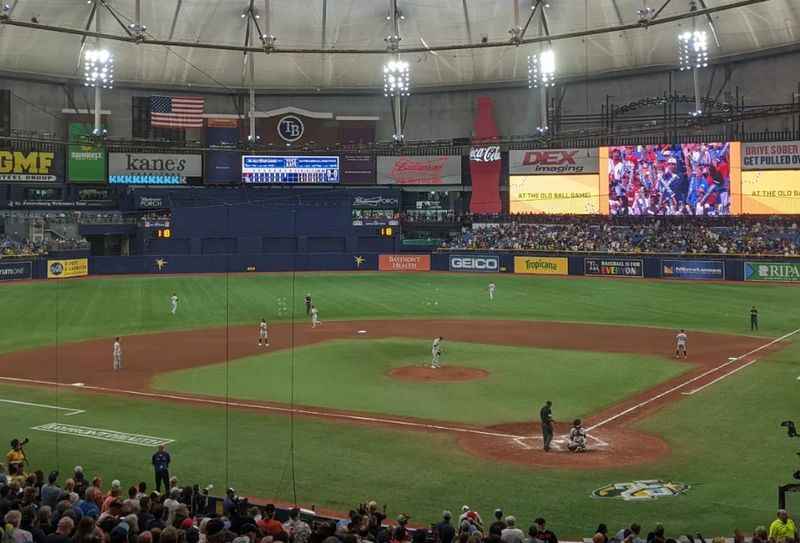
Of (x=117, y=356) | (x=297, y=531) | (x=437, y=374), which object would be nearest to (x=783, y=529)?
(x=297, y=531)

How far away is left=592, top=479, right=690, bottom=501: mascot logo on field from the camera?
58.4 feet

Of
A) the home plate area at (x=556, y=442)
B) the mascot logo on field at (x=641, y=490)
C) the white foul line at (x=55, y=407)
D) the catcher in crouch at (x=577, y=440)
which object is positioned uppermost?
the catcher in crouch at (x=577, y=440)

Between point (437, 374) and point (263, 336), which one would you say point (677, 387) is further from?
point (263, 336)

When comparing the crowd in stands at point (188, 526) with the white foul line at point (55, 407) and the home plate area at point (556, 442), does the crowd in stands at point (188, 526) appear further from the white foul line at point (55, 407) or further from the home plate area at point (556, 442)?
the white foul line at point (55, 407)

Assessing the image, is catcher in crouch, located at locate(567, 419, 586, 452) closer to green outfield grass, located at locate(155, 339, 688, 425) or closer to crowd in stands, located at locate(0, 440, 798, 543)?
green outfield grass, located at locate(155, 339, 688, 425)

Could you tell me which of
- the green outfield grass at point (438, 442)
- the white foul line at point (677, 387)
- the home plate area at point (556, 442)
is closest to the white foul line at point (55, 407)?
the green outfield grass at point (438, 442)

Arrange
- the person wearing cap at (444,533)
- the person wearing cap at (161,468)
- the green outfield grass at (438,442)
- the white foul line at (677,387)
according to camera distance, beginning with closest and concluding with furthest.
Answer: the person wearing cap at (444,533) → the green outfield grass at (438,442) → the person wearing cap at (161,468) → the white foul line at (677,387)

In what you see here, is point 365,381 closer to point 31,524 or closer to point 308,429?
point 308,429

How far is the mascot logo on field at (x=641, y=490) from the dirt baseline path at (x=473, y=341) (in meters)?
1.69

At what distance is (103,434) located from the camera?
23406mm

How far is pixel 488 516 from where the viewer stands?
1673 cm

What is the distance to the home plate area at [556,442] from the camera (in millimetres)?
22016

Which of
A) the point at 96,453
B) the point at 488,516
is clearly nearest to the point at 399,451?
the point at 488,516

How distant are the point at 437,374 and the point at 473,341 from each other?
29.7 feet
